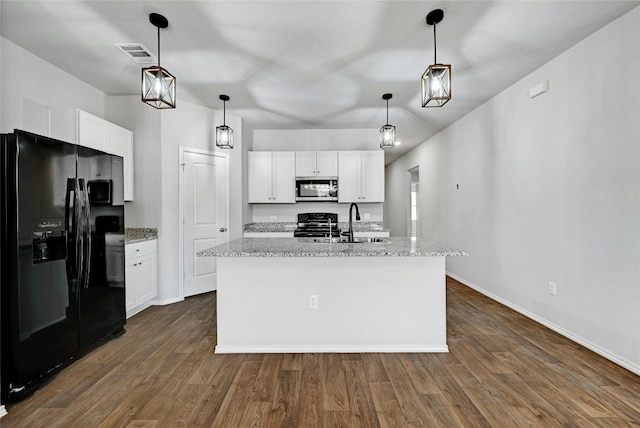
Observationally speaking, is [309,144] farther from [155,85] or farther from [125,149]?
[155,85]

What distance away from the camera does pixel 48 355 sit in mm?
2109

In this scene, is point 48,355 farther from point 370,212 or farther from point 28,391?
point 370,212

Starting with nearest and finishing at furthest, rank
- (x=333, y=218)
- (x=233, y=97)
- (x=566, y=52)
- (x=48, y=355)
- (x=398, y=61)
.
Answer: (x=48, y=355) < (x=566, y=52) < (x=398, y=61) < (x=233, y=97) < (x=333, y=218)

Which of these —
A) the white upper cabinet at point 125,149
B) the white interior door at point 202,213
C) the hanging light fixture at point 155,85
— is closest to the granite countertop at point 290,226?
the white interior door at point 202,213

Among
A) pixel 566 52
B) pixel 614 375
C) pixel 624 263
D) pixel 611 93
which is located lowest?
pixel 614 375

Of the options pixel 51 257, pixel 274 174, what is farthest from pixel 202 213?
pixel 51 257

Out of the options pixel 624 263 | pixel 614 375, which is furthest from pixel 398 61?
pixel 614 375

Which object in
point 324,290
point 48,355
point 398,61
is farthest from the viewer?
point 398,61

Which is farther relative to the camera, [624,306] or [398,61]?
[398,61]

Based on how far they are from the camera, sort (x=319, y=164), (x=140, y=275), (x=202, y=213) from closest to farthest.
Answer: (x=140, y=275)
(x=202, y=213)
(x=319, y=164)

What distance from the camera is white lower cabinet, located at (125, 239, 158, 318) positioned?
3270 millimetres

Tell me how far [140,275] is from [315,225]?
2.65 metres

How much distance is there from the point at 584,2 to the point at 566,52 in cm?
76

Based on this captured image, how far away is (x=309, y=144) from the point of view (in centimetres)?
545
